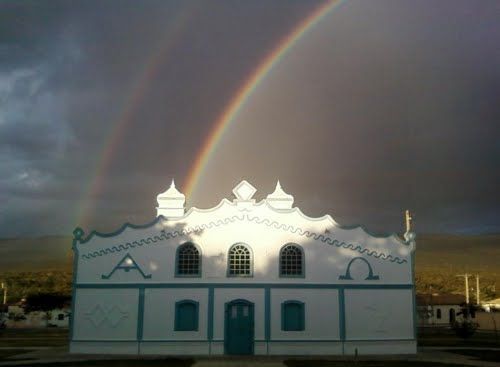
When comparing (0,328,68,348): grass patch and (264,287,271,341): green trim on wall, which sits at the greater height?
(264,287,271,341): green trim on wall

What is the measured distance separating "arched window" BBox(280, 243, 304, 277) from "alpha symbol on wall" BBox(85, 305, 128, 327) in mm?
7481

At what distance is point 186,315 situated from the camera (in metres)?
25.3

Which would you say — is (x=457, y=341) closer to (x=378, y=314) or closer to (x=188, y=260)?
(x=378, y=314)

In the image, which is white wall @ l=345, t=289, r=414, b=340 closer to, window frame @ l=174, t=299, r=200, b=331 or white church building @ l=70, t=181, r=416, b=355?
white church building @ l=70, t=181, r=416, b=355

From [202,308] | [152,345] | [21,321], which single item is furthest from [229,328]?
[21,321]

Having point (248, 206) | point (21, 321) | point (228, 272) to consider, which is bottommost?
point (21, 321)

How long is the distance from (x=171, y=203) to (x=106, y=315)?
6121mm

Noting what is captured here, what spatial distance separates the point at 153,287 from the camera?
25.5m

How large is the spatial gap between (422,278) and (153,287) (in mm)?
78948

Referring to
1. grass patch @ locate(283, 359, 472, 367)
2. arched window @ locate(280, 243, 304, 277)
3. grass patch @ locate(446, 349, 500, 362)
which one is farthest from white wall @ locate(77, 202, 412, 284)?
grass patch @ locate(446, 349, 500, 362)

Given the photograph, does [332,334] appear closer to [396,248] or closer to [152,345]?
[396,248]

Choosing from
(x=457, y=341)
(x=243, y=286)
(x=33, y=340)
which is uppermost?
(x=243, y=286)

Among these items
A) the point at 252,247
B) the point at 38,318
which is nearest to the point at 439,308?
the point at 38,318

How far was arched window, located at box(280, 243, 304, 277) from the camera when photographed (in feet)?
85.6
